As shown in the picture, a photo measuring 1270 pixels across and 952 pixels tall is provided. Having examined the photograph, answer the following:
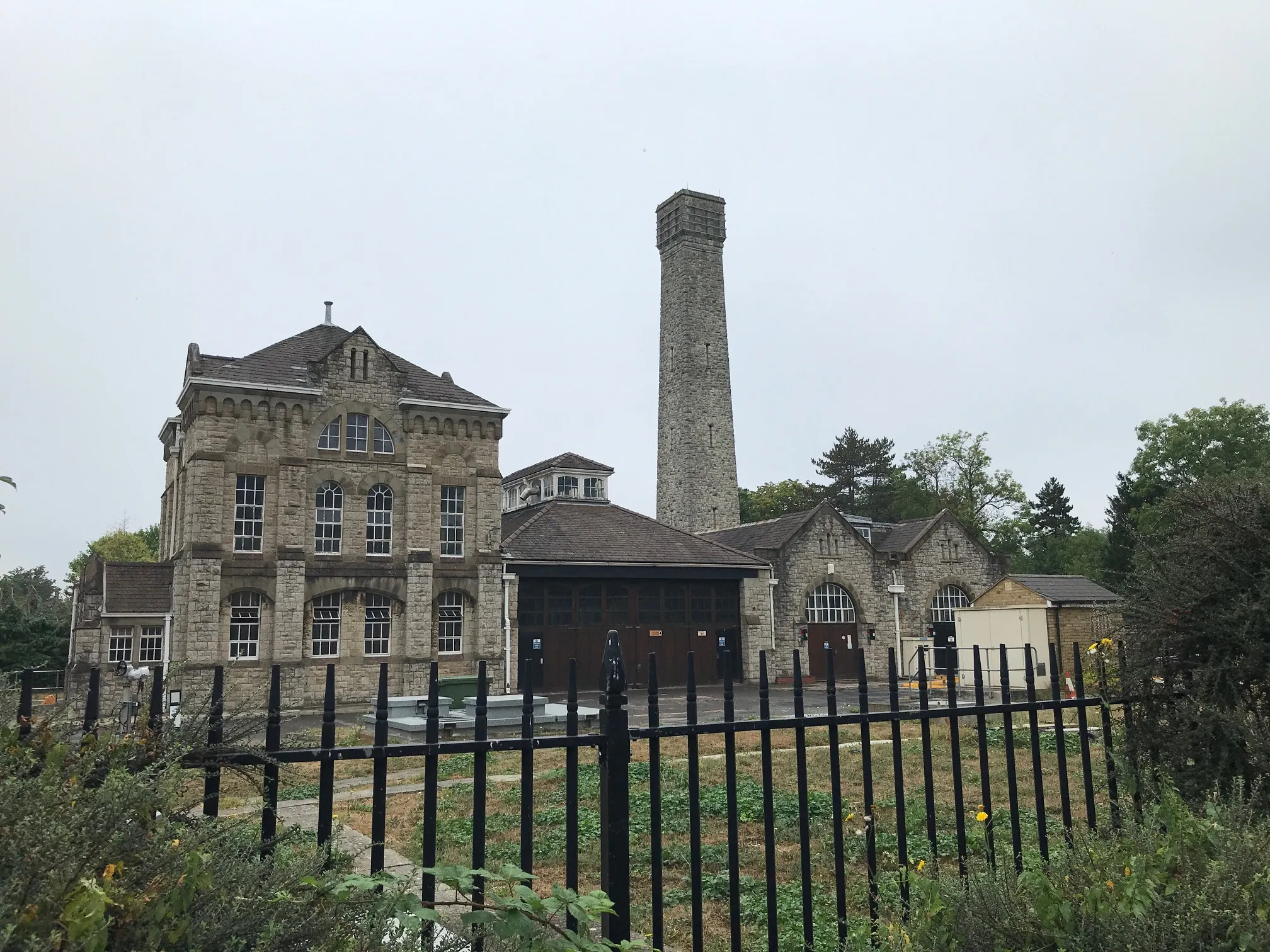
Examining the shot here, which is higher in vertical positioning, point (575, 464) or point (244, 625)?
point (575, 464)

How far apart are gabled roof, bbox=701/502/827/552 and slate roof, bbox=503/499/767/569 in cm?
147

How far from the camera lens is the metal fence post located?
3633mm

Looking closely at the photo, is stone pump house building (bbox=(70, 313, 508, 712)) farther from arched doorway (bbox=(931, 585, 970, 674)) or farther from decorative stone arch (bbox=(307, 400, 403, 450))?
arched doorway (bbox=(931, 585, 970, 674))

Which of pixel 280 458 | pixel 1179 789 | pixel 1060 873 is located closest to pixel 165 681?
pixel 1060 873

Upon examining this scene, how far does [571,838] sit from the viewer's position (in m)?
A: 3.54

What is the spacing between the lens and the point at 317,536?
26922 mm

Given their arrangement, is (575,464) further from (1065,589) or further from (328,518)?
(1065,589)

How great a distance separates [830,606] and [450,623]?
15293 mm

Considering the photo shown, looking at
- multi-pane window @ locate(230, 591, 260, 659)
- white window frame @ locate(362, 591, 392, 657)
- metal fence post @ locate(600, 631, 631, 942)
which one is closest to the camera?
metal fence post @ locate(600, 631, 631, 942)

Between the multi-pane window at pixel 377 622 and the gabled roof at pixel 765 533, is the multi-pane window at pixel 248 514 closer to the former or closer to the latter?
the multi-pane window at pixel 377 622

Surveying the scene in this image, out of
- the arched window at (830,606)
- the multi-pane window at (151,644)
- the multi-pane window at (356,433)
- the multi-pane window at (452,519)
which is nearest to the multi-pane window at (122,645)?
the multi-pane window at (151,644)

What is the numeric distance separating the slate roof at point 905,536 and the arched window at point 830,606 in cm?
301

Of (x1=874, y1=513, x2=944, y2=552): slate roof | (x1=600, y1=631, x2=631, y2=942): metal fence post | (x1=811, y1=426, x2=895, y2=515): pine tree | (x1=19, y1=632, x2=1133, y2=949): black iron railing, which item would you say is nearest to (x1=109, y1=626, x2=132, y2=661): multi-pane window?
(x1=19, y1=632, x2=1133, y2=949): black iron railing

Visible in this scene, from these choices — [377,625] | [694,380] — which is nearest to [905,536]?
[694,380]
